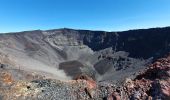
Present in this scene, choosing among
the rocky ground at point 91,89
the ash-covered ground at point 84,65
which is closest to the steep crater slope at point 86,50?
the ash-covered ground at point 84,65

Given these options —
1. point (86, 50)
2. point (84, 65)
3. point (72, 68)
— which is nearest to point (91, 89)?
point (72, 68)

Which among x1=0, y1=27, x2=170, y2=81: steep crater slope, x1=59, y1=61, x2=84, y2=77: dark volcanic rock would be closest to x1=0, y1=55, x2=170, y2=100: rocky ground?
x1=0, y1=27, x2=170, y2=81: steep crater slope

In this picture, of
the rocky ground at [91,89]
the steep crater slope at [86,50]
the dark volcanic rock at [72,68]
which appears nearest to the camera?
the rocky ground at [91,89]

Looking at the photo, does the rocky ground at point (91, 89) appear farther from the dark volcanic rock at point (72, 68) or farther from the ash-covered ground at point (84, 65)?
the dark volcanic rock at point (72, 68)

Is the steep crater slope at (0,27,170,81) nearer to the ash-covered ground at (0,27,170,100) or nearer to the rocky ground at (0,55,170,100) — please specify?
the ash-covered ground at (0,27,170,100)

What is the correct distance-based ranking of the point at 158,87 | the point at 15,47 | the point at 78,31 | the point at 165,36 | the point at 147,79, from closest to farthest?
the point at 158,87 < the point at 147,79 < the point at 165,36 < the point at 15,47 < the point at 78,31

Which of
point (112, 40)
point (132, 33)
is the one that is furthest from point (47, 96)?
point (112, 40)

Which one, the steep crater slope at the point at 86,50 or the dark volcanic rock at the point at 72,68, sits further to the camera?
the steep crater slope at the point at 86,50

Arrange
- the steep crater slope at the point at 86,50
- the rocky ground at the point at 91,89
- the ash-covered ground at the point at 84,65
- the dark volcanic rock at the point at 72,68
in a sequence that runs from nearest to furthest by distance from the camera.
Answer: the rocky ground at the point at 91,89 < the ash-covered ground at the point at 84,65 < the dark volcanic rock at the point at 72,68 < the steep crater slope at the point at 86,50

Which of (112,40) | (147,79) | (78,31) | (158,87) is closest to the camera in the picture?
(158,87)

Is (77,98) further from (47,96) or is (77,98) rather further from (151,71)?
(151,71)

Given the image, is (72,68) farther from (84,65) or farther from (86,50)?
(86,50)
